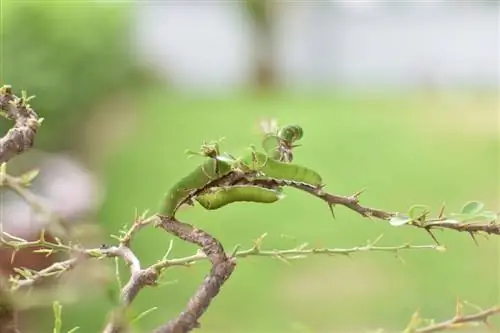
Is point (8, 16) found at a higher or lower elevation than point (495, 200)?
higher

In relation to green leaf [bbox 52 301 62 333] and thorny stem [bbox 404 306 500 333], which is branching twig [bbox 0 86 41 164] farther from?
thorny stem [bbox 404 306 500 333]

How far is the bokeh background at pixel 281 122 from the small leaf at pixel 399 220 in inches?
2.5

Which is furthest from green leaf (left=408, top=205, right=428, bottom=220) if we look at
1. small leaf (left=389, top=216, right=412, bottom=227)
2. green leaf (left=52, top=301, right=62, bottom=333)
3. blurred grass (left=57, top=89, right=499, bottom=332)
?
blurred grass (left=57, top=89, right=499, bottom=332)

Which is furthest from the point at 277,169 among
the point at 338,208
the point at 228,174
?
the point at 338,208

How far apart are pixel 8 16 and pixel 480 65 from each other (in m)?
3.68

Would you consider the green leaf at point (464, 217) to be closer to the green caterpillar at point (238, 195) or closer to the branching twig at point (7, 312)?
the green caterpillar at point (238, 195)

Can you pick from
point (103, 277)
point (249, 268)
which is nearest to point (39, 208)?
point (103, 277)

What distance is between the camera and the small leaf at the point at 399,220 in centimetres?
33

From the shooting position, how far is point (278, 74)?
19.9 feet

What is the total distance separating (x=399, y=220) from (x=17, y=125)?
0.15m

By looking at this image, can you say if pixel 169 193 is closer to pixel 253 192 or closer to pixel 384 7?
pixel 253 192

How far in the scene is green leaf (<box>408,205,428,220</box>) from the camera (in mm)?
333

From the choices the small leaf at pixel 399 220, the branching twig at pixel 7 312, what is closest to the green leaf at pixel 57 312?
the branching twig at pixel 7 312

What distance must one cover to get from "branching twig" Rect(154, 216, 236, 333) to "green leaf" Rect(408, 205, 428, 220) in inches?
2.8
